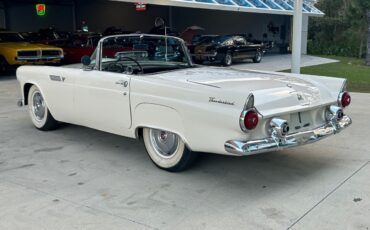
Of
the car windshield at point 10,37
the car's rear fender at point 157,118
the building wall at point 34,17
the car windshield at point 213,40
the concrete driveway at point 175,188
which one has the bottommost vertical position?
the concrete driveway at point 175,188

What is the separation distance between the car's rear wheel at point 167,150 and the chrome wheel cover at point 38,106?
2426 mm

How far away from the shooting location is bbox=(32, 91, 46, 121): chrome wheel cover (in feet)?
22.2

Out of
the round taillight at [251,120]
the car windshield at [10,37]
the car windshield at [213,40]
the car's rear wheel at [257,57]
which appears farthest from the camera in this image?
the car's rear wheel at [257,57]

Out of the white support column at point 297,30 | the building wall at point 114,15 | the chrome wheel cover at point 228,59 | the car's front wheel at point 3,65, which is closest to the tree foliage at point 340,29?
the chrome wheel cover at point 228,59

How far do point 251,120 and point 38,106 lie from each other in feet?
13.1

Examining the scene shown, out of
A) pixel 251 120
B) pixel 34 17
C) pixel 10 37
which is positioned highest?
pixel 34 17

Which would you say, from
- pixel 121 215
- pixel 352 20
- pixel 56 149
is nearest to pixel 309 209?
pixel 121 215

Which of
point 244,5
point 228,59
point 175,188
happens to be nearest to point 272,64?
point 228,59

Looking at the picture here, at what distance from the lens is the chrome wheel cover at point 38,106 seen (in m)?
6.77

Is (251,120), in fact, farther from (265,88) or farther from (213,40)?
(213,40)

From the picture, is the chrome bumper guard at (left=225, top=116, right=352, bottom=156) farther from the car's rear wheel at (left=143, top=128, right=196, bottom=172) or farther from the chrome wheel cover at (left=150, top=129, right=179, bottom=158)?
the chrome wheel cover at (left=150, top=129, right=179, bottom=158)

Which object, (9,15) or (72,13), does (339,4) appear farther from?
(9,15)

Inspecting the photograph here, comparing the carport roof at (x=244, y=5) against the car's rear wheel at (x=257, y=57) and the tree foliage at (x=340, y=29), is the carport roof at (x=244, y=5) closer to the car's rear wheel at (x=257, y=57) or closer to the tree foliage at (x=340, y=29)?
the car's rear wheel at (x=257, y=57)

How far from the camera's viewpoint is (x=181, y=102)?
4441mm
